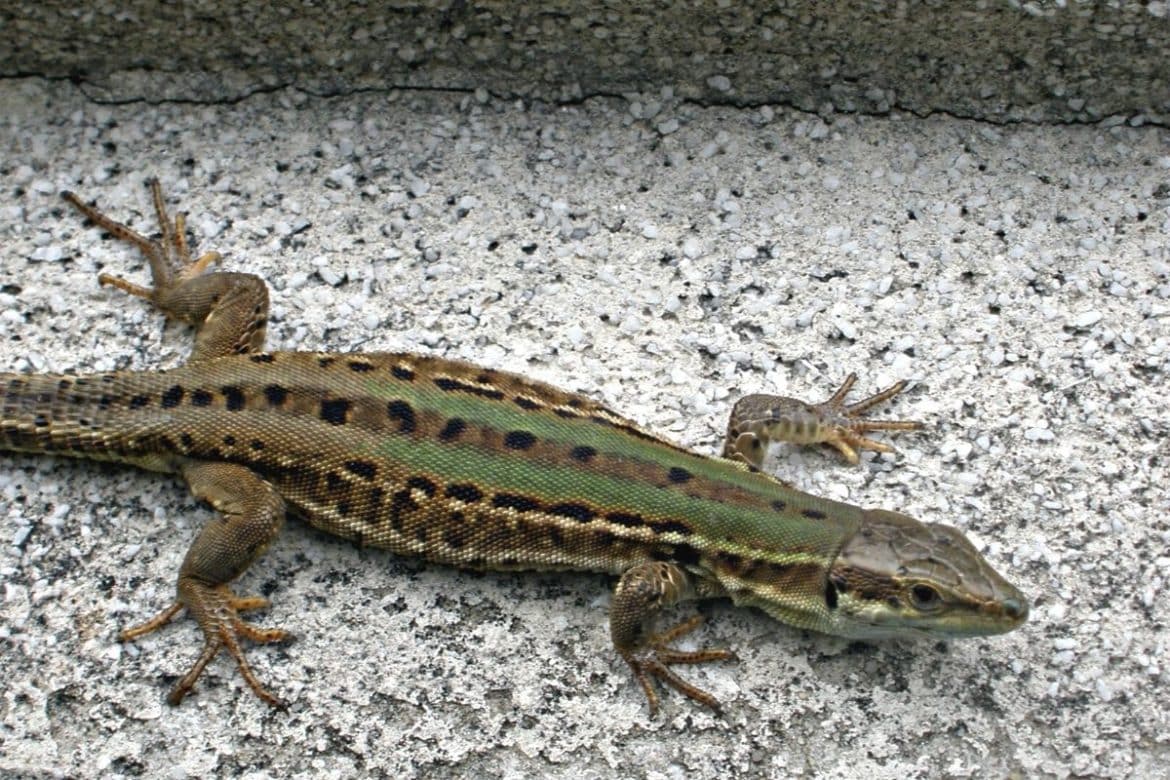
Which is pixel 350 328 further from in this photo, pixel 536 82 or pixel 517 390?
pixel 536 82

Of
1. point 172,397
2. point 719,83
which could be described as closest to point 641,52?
point 719,83

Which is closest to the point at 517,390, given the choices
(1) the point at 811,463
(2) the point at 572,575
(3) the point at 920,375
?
(2) the point at 572,575

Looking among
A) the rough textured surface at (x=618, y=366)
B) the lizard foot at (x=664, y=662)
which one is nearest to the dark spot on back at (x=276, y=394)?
the rough textured surface at (x=618, y=366)

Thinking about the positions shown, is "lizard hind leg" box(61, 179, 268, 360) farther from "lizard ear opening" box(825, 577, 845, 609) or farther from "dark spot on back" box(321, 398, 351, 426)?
"lizard ear opening" box(825, 577, 845, 609)

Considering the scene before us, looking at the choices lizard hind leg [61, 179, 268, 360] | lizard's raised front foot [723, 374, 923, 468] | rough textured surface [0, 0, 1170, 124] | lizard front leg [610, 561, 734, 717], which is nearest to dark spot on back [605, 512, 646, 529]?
lizard front leg [610, 561, 734, 717]

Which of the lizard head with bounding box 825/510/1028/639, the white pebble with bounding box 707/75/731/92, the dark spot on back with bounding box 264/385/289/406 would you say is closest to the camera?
the lizard head with bounding box 825/510/1028/639

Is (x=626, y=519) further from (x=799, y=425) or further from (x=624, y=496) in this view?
(x=799, y=425)
